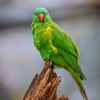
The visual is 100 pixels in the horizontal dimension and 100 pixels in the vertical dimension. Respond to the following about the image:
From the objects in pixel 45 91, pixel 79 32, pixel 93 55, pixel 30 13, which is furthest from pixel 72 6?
pixel 45 91

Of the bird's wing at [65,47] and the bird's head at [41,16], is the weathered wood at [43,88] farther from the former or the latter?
the bird's head at [41,16]

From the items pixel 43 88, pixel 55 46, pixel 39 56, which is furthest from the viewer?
pixel 39 56

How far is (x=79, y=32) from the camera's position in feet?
11.2

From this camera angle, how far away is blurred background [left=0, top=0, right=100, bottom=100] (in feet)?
11.1

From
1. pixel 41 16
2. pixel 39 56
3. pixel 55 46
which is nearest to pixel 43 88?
pixel 55 46

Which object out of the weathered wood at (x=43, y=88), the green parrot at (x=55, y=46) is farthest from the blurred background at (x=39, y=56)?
the weathered wood at (x=43, y=88)

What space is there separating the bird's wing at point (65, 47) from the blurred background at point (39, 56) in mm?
1219

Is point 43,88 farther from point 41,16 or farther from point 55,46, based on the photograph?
point 41,16

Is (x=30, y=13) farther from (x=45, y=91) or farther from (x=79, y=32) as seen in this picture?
(x=45, y=91)

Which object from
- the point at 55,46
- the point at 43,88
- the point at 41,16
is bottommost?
the point at 43,88

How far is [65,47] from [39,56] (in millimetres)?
1420

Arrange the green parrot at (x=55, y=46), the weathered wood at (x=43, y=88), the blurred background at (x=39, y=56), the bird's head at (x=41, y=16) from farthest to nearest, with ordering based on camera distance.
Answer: the blurred background at (x=39, y=56) < the bird's head at (x=41, y=16) < the green parrot at (x=55, y=46) < the weathered wood at (x=43, y=88)

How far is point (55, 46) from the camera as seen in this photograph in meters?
2.13

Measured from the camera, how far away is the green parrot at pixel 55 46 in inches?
82.7
